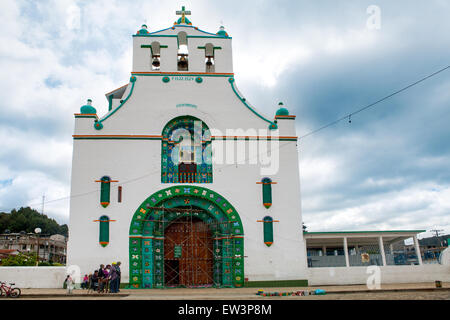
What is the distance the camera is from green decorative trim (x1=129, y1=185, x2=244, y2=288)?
18203mm

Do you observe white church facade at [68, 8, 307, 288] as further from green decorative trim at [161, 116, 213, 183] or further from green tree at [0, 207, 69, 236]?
green tree at [0, 207, 69, 236]

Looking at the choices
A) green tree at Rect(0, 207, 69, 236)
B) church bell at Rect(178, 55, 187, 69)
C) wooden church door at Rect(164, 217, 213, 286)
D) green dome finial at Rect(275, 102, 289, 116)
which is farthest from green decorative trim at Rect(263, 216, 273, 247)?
green tree at Rect(0, 207, 69, 236)

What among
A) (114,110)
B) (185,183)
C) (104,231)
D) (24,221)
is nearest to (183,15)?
(114,110)

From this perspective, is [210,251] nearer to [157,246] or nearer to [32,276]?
[157,246]

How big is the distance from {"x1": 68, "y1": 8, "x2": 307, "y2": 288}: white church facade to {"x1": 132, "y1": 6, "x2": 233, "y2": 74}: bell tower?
0.07m

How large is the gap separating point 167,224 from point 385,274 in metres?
11.1

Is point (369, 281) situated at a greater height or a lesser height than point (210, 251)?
lesser

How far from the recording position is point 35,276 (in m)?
18.3

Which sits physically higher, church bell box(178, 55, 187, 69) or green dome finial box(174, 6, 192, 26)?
green dome finial box(174, 6, 192, 26)

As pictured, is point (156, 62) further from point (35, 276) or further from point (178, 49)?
point (35, 276)

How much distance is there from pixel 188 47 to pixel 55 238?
5569 cm

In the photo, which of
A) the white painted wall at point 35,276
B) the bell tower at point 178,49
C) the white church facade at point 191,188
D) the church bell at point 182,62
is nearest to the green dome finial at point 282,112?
the white church facade at point 191,188

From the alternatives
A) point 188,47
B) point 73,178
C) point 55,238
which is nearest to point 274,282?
point 73,178

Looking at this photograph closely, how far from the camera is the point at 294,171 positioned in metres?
20.1
